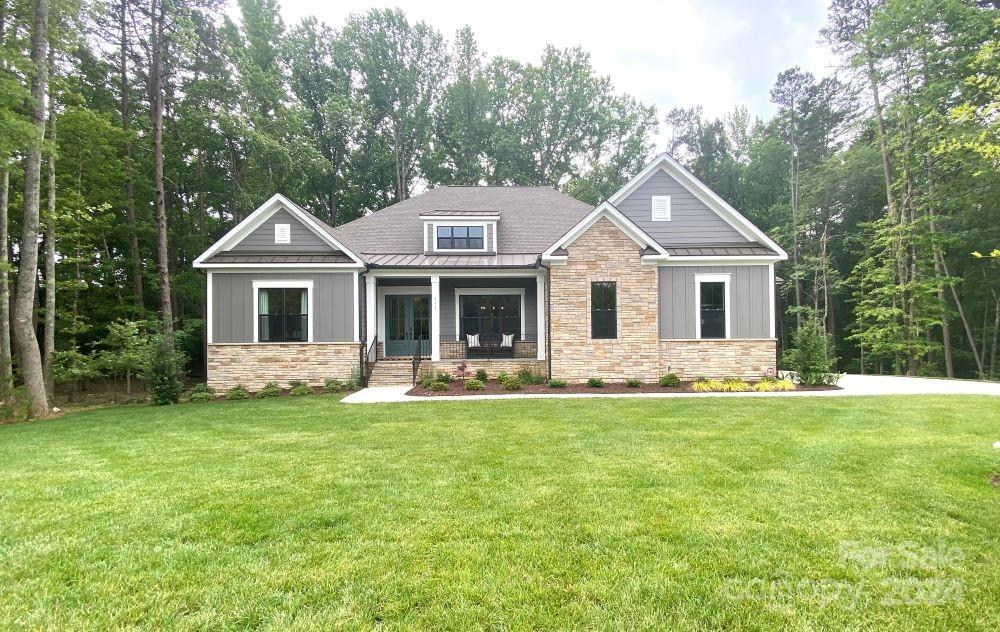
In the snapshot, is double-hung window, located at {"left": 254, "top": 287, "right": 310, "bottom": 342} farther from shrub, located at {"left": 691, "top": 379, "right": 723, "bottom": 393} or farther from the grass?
shrub, located at {"left": 691, "top": 379, "right": 723, "bottom": 393}

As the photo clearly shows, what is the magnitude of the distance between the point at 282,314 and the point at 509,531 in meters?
11.9

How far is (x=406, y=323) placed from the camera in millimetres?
15531

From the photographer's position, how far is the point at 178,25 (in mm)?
13945

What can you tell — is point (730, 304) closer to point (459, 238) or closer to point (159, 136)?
point (459, 238)

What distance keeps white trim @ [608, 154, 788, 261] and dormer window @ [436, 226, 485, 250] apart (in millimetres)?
5123

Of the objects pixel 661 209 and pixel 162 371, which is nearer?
pixel 162 371

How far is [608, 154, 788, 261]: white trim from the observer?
43.6ft

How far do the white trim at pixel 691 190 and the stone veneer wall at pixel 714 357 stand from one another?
137 inches

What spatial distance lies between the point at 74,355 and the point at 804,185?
31.7 meters

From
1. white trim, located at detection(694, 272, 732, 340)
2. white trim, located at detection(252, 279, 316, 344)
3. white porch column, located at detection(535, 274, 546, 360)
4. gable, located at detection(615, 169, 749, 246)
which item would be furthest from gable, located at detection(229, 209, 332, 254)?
white trim, located at detection(694, 272, 732, 340)

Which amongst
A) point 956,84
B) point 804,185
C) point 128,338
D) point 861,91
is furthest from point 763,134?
point 128,338

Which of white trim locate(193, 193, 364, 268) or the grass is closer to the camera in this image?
the grass

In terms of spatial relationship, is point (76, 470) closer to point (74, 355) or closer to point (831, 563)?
point (831, 563)

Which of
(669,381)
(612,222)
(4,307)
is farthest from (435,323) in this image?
(4,307)
